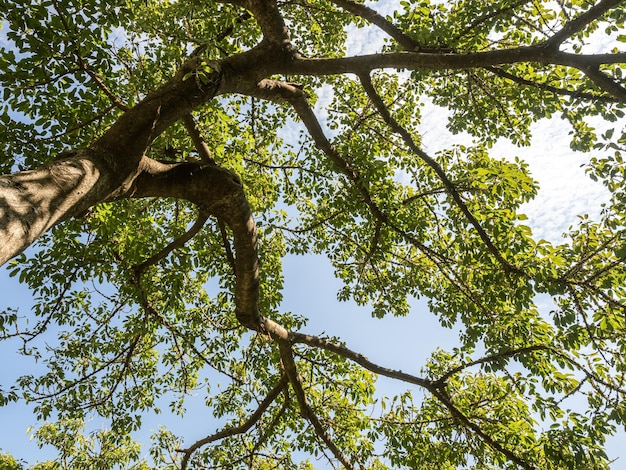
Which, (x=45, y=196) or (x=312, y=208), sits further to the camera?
(x=312, y=208)

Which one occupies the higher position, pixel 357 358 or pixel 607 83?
pixel 607 83

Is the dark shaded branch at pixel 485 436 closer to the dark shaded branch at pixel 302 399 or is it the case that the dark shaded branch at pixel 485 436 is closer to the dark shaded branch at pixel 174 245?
the dark shaded branch at pixel 302 399

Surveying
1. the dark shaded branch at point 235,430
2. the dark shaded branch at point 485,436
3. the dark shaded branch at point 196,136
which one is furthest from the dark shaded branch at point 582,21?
the dark shaded branch at point 235,430

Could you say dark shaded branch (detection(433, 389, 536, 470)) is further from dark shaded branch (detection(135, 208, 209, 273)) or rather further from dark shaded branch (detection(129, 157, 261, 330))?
dark shaded branch (detection(135, 208, 209, 273))

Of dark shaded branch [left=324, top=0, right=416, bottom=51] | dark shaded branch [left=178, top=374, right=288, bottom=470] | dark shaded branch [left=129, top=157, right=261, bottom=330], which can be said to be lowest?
dark shaded branch [left=178, top=374, right=288, bottom=470]

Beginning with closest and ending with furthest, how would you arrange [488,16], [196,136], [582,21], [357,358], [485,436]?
1. [582,21]
2. [488,16]
3. [196,136]
4. [485,436]
5. [357,358]

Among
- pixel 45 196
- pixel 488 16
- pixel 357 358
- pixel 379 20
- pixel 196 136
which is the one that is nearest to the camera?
pixel 45 196

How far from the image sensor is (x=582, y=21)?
10.8ft

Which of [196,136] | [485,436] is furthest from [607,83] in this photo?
[485,436]

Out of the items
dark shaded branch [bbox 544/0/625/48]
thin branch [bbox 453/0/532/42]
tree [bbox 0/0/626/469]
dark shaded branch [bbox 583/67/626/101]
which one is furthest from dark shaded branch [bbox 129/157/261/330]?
dark shaded branch [bbox 583/67/626/101]

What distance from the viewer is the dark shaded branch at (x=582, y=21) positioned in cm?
317

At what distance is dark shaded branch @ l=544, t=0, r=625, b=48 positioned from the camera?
3.17 m

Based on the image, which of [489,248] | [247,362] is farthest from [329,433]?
[489,248]

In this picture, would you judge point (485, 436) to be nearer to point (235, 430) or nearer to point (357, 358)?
point (357, 358)
